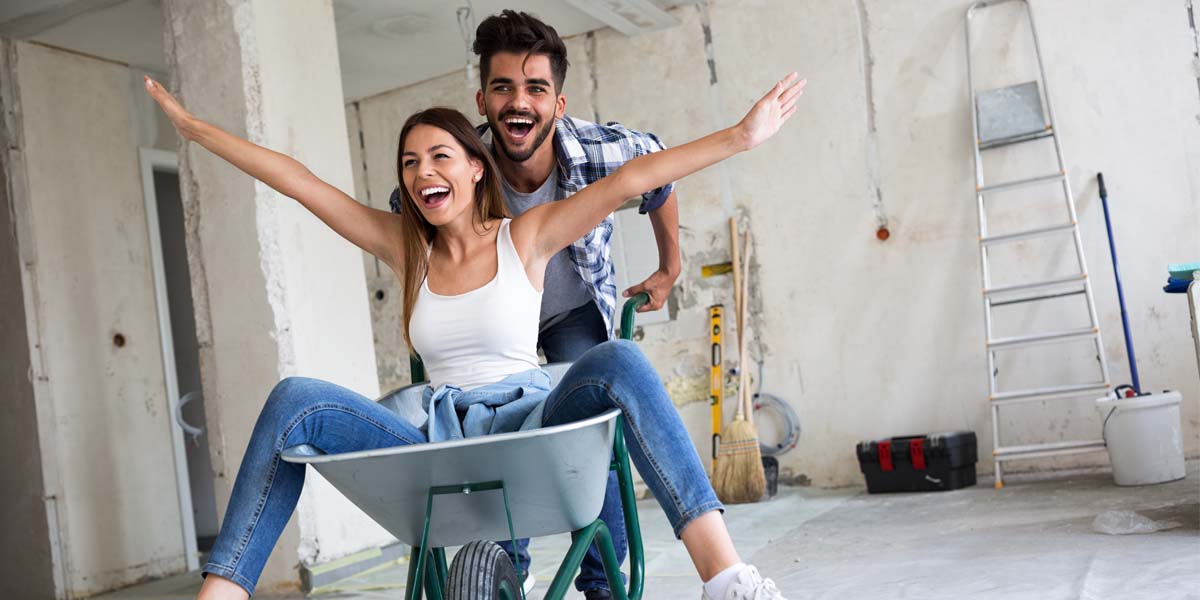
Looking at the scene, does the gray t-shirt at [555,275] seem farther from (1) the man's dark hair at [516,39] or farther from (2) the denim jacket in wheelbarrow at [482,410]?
(2) the denim jacket in wheelbarrow at [482,410]

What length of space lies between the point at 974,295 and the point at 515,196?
3.39m

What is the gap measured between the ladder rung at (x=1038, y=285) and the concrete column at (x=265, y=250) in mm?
2920

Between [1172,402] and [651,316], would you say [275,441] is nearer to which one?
[1172,402]

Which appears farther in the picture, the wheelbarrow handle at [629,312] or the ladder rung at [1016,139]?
the ladder rung at [1016,139]

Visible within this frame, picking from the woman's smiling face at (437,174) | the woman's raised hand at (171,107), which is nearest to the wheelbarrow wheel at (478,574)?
the woman's smiling face at (437,174)

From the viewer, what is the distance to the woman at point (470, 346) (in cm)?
160

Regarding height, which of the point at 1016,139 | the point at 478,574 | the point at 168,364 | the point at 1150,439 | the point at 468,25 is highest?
the point at 468,25

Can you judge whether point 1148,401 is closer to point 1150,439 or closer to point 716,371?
point 1150,439

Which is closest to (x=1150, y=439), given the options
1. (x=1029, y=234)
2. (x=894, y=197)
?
(x=1029, y=234)

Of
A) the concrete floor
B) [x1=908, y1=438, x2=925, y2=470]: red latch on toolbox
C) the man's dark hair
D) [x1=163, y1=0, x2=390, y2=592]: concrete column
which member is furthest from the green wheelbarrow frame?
[x1=908, y1=438, x2=925, y2=470]: red latch on toolbox

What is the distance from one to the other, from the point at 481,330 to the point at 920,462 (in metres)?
3.47

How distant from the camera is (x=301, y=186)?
83.3 inches

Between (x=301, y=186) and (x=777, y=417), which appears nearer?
(x=301, y=186)

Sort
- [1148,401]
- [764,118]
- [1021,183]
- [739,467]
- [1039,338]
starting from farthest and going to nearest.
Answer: [739,467]
[1021,183]
[1039,338]
[1148,401]
[764,118]
